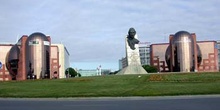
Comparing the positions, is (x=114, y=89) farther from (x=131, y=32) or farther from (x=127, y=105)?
(x=131, y=32)

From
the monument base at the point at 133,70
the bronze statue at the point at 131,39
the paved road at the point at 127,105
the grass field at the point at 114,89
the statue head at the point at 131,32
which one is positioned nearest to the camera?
the paved road at the point at 127,105

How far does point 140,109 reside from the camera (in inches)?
591

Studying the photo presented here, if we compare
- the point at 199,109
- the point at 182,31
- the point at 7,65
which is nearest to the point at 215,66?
the point at 182,31

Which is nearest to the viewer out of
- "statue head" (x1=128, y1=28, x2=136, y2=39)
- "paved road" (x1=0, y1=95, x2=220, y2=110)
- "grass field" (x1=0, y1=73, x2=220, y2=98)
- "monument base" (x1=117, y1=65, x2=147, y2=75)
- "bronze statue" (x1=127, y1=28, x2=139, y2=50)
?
"paved road" (x1=0, y1=95, x2=220, y2=110)

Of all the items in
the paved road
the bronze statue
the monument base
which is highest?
the bronze statue

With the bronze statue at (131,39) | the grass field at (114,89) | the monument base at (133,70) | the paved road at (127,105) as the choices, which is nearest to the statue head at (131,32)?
the bronze statue at (131,39)

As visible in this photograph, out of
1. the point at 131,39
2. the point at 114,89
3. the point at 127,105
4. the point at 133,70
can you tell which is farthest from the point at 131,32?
the point at 127,105

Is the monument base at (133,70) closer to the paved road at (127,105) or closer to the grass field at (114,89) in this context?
the grass field at (114,89)

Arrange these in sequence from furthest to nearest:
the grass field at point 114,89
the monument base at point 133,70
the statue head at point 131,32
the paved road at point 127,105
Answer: the statue head at point 131,32 → the monument base at point 133,70 → the grass field at point 114,89 → the paved road at point 127,105

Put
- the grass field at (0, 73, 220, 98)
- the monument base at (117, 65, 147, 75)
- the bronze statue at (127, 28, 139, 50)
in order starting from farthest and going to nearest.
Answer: the bronze statue at (127, 28, 139, 50)
the monument base at (117, 65, 147, 75)
the grass field at (0, 73, 220, 98)

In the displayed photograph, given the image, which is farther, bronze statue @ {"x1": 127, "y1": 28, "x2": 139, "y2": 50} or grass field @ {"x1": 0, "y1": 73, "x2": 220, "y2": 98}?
bronze statue @ {"x1": 127, "y1": 28, "x2": 139, "y2": 50}

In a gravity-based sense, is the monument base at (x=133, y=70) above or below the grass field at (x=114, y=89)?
above

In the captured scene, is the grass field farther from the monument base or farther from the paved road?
the monument base

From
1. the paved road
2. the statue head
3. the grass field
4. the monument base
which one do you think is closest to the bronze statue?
the statue head
